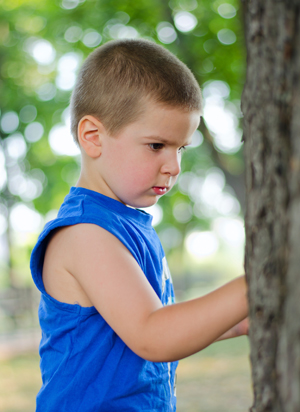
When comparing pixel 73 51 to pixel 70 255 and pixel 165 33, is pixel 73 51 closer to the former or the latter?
pixel 165 33

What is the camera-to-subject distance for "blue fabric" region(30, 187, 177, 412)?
1.35 m

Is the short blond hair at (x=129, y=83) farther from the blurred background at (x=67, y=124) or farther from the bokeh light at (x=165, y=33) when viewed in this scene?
the bokeh light at (x=165, y=33)

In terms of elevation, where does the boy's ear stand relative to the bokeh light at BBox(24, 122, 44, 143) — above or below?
above

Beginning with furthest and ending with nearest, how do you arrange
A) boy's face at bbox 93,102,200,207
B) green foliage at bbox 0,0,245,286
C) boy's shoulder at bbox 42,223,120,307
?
green foliage at bbox 0,0,245,286 → boy's face at bbox 93,102,200,207 → boy's shoulder at bbox 42,223,120,307

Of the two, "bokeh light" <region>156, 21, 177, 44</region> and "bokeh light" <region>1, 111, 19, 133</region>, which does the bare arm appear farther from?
"bokeh light" <region>1, 111, 19, 133</region>

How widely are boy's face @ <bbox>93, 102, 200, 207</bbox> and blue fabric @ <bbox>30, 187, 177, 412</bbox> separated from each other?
113 mm

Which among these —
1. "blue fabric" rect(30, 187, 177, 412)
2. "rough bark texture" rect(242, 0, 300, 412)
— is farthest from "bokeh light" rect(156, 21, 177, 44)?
"rough bark texture" rect(242, 0, 300, 412)

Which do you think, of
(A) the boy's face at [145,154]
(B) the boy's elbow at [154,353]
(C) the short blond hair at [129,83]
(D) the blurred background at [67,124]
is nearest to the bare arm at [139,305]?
(B) the boy's elbow at [154,353]

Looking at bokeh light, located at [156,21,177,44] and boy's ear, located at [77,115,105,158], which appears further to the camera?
bokeh light, located at [156,21,177,44]

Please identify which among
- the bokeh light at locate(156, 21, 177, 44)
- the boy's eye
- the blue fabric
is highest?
the bokeh light at locate(156, 21, 177, 44)

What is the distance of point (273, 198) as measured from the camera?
0.88m

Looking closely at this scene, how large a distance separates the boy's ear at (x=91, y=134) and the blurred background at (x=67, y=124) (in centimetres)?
358

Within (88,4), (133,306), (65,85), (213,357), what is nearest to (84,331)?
(133,306)

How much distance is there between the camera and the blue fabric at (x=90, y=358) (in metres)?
1.35
